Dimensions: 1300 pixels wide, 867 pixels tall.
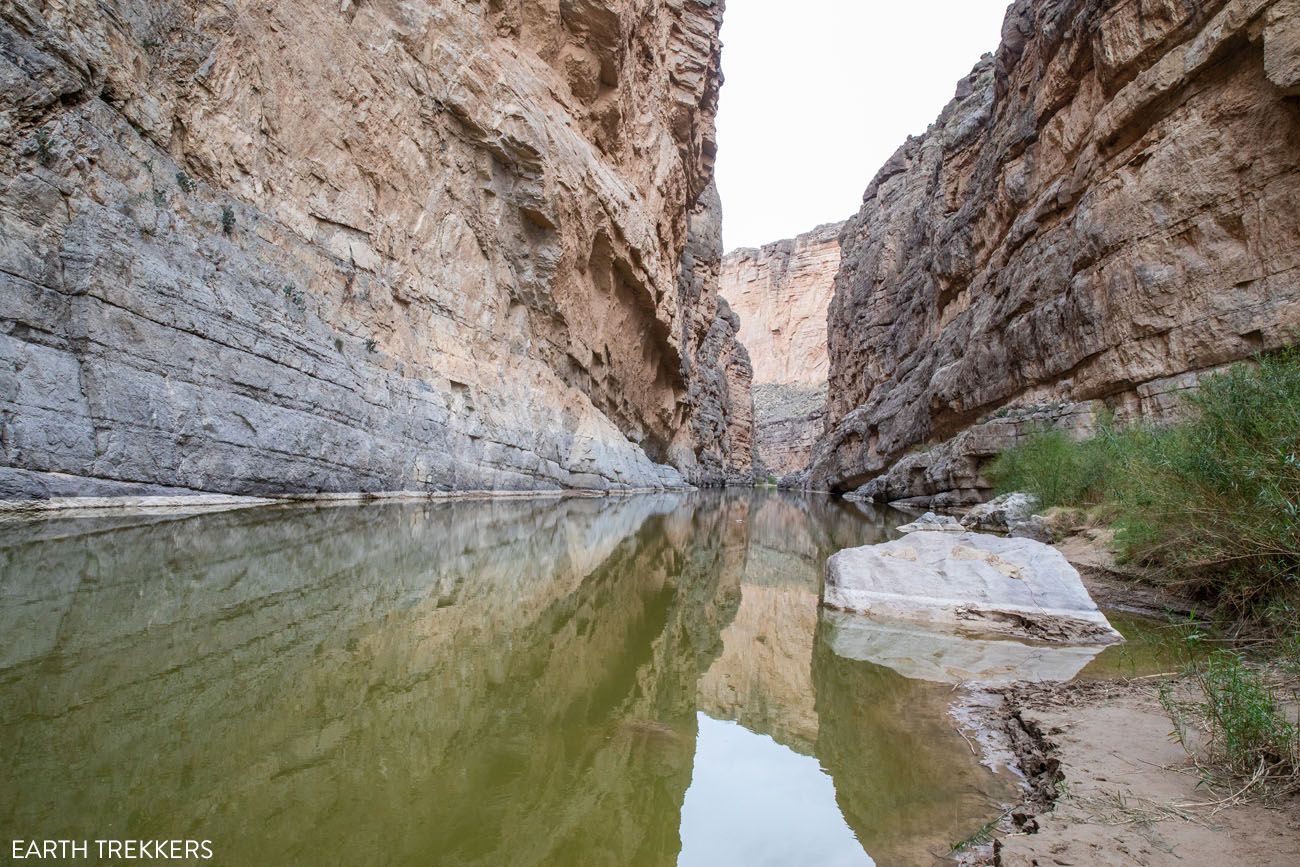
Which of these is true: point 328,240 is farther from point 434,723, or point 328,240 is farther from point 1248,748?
point 1248,748

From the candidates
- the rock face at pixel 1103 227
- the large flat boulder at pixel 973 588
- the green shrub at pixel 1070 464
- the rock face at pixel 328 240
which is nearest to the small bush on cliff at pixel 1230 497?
the large flat boulder at pixel 973 588

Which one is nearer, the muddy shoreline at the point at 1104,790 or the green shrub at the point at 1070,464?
the muddy shoreline at the point at 1104,790

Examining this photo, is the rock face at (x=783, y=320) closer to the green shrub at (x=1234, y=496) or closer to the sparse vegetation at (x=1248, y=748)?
the green shrub at (x=1234, y=496)

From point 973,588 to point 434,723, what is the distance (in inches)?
188

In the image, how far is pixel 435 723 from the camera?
2826 millimetres

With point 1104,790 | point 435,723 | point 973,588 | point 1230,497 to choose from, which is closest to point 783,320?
point 973,588

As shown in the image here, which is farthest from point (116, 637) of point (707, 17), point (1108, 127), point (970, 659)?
point (707, 17)

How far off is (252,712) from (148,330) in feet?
27.3

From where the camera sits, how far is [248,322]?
34.8 ft

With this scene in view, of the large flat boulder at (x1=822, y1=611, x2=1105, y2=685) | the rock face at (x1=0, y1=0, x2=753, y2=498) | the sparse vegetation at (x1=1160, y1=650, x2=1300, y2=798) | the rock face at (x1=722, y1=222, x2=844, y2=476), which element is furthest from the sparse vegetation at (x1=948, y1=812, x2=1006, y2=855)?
the rock face at (x1=722, y1=222, x2=844, y2=476)

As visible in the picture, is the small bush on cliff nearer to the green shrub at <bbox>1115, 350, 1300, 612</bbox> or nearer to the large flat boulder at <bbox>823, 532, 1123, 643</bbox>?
the green shrub at <bbox>1115, 350, 1300, 612</bbox>

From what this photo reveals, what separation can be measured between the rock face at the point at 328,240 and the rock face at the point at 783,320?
66021mm

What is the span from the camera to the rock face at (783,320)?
92.1 meters

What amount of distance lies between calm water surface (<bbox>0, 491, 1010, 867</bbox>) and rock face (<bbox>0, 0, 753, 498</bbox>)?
3671 millimetres
